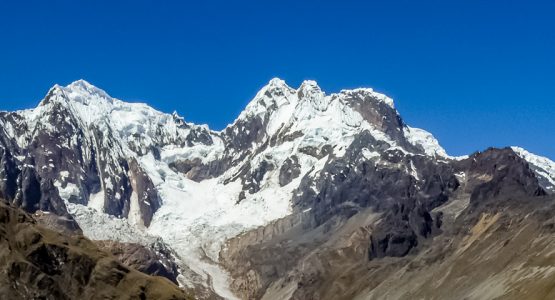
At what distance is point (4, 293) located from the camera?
197500 millimetres
